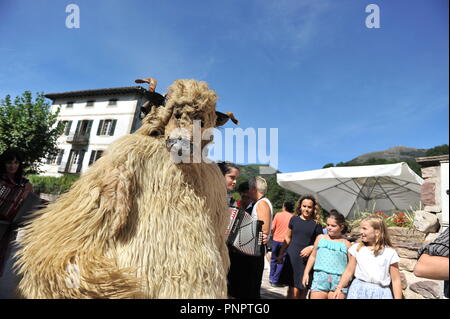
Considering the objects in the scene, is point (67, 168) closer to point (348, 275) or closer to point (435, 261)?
point (348, 275)

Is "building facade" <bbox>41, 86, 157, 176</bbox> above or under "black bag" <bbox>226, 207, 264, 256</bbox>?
above

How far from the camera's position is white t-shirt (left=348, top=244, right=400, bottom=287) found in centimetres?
217

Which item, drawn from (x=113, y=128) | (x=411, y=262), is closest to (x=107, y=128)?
(x=113, y=128)

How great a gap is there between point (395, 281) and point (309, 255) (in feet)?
3.98

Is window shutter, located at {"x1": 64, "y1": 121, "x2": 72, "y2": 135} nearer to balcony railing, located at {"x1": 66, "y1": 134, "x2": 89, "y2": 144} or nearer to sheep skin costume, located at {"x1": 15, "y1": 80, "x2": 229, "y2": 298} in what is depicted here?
balcony railing, located at {"x1": 66, "y1": 134, "x2": 89, "y2": 144}

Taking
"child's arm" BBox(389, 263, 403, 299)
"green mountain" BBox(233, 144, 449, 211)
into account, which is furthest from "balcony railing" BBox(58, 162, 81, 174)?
"child's arm" BBox(389, 263, 403, 299)

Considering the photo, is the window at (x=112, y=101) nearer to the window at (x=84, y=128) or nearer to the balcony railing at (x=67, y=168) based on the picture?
the window at (x=84, y=128)

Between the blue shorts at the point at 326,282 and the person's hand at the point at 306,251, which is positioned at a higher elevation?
the person's hand at the point at 306,251

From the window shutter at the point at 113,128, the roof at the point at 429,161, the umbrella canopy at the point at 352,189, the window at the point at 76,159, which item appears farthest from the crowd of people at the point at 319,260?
the window at the point at 76,159

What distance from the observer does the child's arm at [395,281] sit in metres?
2.09

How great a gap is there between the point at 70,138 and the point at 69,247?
2437 cm
